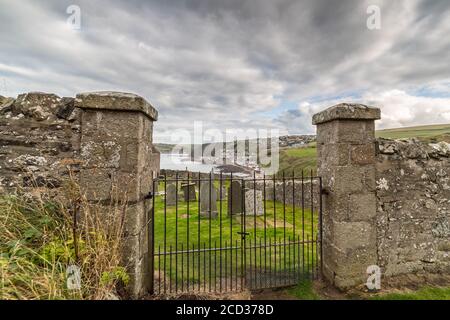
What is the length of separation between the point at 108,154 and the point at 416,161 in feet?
14.8

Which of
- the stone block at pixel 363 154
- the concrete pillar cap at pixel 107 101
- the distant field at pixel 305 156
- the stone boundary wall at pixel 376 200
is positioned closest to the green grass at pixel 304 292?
the stone boundary wall at pixel 376 200

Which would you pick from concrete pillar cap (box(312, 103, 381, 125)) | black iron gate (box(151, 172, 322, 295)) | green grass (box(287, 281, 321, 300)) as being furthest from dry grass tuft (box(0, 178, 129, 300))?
concrete pillar cap (box(312, 103, 381, 125))

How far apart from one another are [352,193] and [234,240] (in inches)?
141

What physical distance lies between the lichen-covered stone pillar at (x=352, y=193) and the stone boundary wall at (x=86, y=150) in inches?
106

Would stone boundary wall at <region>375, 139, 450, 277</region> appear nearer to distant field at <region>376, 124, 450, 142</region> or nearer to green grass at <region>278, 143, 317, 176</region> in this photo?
green grass at <region>278, 143, 317, 176</region>

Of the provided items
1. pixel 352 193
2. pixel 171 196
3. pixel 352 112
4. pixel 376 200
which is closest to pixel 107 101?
pixel 352 112

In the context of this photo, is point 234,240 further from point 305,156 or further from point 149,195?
point 305,156

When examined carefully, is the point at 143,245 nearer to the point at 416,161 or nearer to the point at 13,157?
the point at 13,157

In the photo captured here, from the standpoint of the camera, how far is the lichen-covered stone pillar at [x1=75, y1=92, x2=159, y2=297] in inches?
115

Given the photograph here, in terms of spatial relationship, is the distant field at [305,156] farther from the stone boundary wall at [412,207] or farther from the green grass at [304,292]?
the green grass at [304,292]

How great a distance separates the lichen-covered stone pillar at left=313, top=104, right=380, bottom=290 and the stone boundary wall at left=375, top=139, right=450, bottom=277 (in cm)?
20

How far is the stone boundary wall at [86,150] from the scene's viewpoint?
9.61ft
